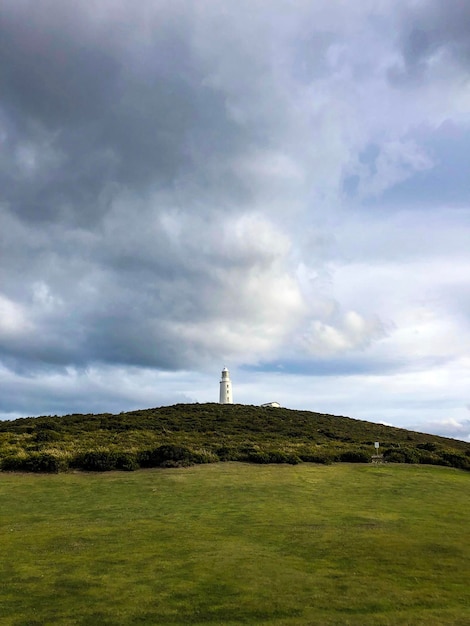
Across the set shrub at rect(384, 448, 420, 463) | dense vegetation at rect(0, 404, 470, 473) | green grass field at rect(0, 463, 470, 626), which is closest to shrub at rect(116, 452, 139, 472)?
dense vegetation at rect(0, 404, 470, 473)

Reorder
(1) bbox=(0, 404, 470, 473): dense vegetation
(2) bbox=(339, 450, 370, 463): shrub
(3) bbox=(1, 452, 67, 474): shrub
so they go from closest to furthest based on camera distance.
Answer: (3) bbox=(1, 452, 67, 474): shrub
(1) bbox=(0, 404, 470, 473): dense vegetation
(2) bbox=(339, 450, 370, 463): shrub

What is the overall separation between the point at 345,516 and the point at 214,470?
10049 mm

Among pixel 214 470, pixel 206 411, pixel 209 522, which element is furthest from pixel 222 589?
pixel 206 411

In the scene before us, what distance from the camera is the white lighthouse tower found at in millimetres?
97750

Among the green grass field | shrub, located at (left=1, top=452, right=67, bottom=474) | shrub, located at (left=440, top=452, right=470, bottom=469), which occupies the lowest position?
the green grass field

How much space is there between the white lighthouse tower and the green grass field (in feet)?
240

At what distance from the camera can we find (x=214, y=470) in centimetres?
2680

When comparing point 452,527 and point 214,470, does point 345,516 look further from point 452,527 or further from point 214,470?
point 214,470

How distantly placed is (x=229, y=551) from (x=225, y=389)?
8547 cm

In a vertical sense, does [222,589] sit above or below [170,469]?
below

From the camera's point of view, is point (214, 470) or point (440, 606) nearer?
point (440, 606)

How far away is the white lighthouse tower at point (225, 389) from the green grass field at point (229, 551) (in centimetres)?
7312

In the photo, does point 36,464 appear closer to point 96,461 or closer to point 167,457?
point 96,461

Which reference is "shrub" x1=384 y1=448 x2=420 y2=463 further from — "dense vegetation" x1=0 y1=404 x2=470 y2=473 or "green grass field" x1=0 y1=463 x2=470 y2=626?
"green grass field" x1=0 y1=463 x2=470 y2=626
